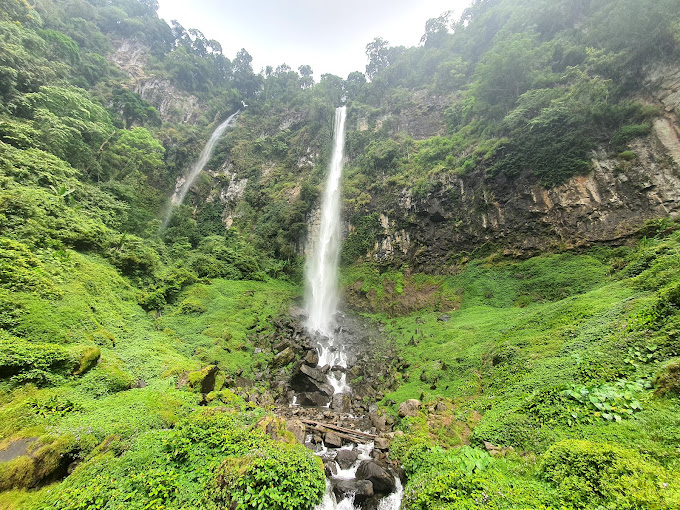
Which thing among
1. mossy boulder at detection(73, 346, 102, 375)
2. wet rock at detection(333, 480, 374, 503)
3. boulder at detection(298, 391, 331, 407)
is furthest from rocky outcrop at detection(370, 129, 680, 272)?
mossy boulder at detection(73, 346, 102, 375)

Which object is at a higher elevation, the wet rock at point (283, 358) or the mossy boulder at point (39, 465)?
the wet rock at point (283, 358)

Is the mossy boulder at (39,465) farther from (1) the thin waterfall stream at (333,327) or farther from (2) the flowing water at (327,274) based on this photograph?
(2) the flowing water at (327,274)

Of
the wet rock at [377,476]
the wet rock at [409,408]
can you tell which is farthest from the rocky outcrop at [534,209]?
the wet rock at [377,476]

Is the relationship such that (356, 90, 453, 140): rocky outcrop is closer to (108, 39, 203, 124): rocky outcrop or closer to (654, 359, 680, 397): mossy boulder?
(108, 39, 203, 124): rocky outcrop

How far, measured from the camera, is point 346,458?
7555 mm

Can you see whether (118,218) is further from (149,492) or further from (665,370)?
(665,370)

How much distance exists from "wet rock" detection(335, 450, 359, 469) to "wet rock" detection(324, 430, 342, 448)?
54 cm

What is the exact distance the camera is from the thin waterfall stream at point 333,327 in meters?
6.31

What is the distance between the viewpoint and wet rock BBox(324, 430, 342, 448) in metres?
8.36

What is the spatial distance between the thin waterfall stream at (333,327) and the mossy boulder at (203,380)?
4152mm

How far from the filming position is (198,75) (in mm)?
44125

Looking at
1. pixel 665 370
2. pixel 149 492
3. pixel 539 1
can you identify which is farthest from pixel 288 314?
pixel 539 1

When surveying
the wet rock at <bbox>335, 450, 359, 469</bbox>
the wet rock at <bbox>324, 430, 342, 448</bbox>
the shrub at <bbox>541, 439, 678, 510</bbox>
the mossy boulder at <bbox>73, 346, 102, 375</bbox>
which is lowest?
the wet rock at <bbox>335, 450, 359, 469</bbox>

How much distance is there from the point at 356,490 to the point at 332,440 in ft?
7.24
